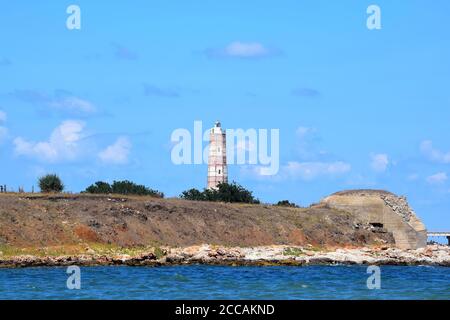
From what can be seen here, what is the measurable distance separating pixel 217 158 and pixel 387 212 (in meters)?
23.3

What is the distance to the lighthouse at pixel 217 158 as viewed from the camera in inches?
4552

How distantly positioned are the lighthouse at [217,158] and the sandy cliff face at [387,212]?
596 inches

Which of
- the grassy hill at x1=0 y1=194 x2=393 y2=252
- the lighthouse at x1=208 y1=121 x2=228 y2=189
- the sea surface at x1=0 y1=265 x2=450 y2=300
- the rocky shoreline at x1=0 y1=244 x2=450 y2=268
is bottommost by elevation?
the sea surface at x1=0 y1=265 x2=450 y2=300

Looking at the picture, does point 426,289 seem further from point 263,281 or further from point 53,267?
point 53,267

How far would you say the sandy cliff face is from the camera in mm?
101250

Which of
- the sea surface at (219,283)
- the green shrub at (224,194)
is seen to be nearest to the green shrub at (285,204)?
the green shrub at (224,194)

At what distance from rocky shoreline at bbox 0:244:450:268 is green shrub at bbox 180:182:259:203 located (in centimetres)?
2806

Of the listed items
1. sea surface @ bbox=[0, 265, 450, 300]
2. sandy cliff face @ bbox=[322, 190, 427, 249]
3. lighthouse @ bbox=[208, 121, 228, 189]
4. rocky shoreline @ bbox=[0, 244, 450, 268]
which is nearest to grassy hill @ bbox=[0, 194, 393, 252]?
sandy cliff face @ bbox=[322, 190, 427, 249]

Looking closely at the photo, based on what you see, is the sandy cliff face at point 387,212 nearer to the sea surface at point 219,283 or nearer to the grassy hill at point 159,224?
the grassy hill at point 159,224

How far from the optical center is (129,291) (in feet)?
143

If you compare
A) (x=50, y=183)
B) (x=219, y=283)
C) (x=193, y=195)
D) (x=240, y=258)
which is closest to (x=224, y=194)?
(x=193, y=195)

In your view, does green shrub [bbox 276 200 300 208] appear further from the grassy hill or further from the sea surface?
the sea surface
